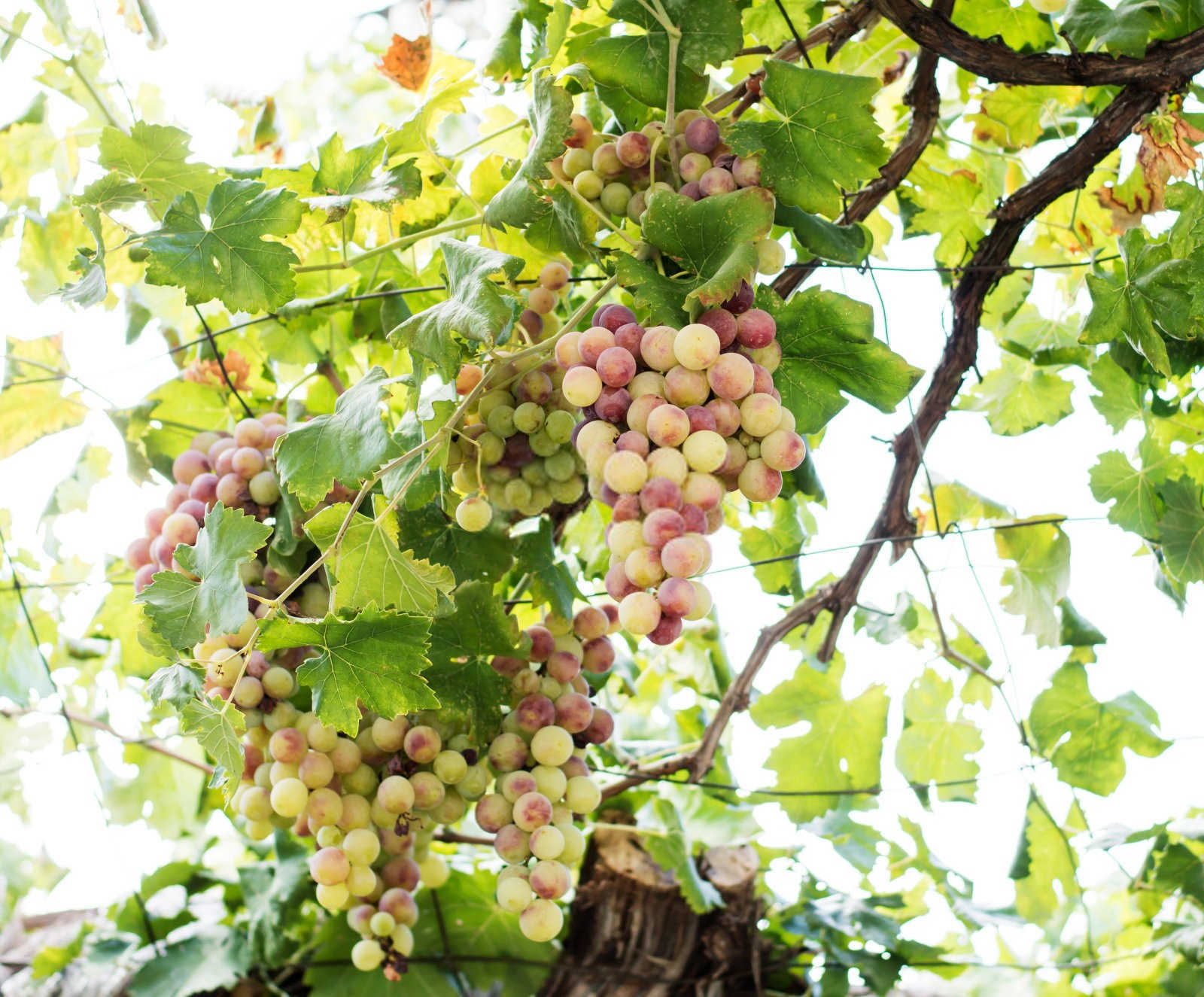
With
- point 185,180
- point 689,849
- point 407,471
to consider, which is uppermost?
point 185,180

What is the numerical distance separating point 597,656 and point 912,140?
2.42ft

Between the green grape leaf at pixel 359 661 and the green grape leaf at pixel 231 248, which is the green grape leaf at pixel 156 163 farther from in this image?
the green grape leaf at pixel 359 661

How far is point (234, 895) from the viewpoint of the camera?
1.68 m

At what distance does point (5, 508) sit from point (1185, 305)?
5.76ft

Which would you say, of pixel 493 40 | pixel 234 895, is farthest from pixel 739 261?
pixel 234 895

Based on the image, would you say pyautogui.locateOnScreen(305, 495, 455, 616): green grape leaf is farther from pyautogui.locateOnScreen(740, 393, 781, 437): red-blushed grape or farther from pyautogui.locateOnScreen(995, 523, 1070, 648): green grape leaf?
pyautogui.locateOnScreen(995, 523, 1070, 648): green grape leaf

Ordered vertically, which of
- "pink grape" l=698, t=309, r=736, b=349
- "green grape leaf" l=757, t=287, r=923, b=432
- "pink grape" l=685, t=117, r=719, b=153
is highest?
"pink grape" l=685, t=117, r=719, b=153

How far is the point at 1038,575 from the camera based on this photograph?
155 centimetres

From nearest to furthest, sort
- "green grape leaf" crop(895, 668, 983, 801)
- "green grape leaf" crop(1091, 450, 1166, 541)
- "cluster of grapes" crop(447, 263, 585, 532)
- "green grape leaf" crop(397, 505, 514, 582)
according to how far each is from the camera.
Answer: "cluster of grapes" crop(447, 263, 585, 532) < "green grape leaf" crop(397, 505, 514, 582) < "green grape leaf" crop(1091, 450, 1166, 541) < "green grape leaf" crop(895, 668, 983, 801)

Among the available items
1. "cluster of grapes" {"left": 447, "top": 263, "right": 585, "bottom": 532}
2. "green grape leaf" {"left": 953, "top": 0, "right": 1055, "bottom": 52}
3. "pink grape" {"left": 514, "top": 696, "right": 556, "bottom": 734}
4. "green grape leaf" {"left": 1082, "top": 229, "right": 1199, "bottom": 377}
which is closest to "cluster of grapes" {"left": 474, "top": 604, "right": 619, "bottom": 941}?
"pink grape" {"left": 514, "top": 696, "right": 556, "bottom": 734}

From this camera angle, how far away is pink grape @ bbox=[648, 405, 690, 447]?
76cm

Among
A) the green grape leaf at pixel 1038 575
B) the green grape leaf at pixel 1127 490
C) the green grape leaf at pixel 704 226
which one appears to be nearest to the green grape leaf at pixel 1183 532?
the green grape leaf at pixel 1127 490

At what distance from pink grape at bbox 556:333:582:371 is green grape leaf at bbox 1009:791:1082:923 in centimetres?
112

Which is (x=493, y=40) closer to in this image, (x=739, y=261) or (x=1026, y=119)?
(x=739, y=261)
